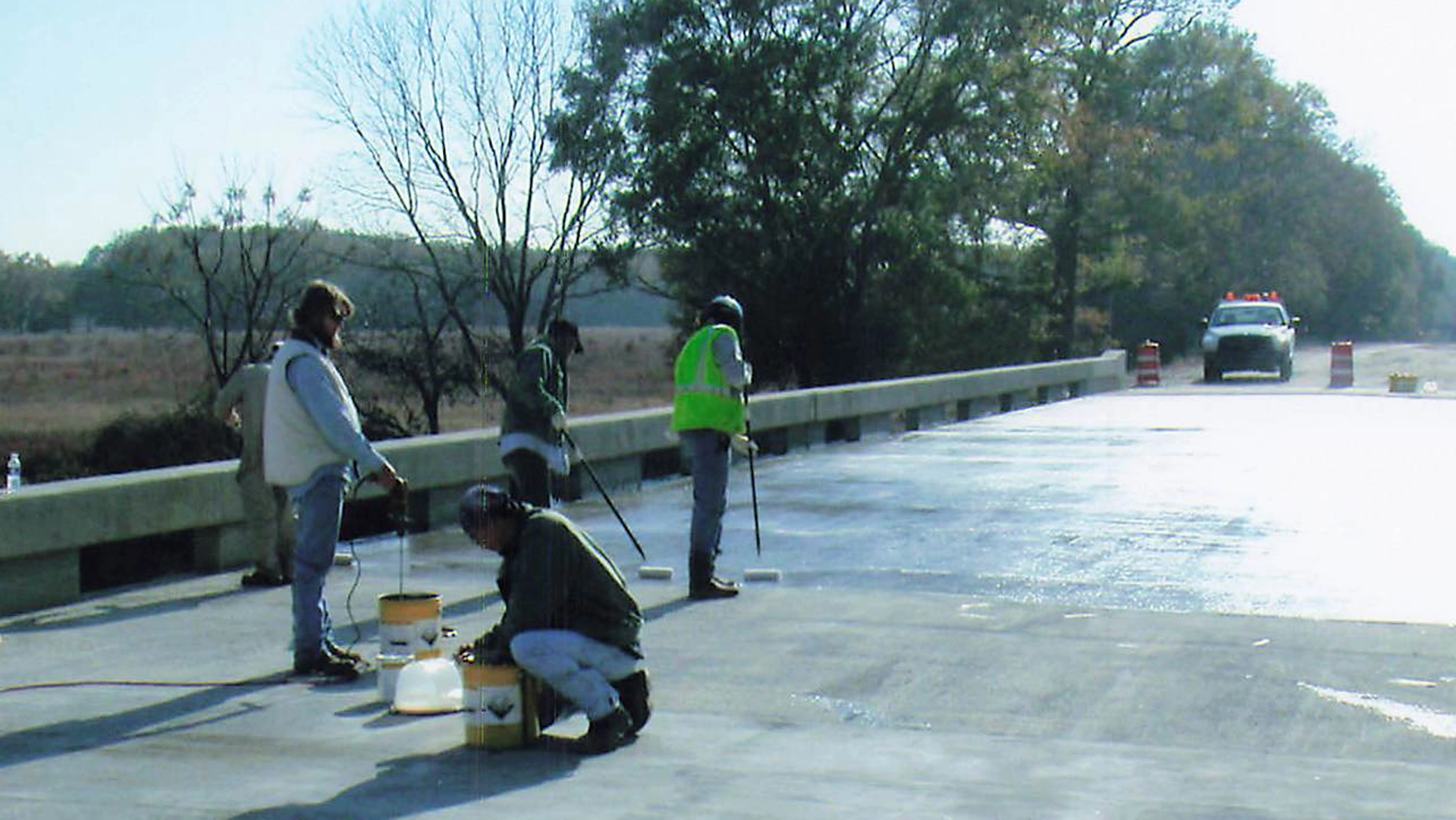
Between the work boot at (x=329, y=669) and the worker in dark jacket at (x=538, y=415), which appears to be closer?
the work boot at (x=329, y=669)

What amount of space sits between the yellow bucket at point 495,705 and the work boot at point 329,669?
1.53 m

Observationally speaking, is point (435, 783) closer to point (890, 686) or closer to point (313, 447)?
point (313, 447)

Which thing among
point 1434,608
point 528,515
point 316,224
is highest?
point 316,224


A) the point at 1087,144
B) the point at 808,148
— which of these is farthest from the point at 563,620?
the point at 1087,144

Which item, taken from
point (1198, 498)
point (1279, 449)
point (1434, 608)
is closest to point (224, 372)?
point (1279, 449)

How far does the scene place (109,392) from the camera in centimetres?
7650

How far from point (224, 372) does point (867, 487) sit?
34.4 m

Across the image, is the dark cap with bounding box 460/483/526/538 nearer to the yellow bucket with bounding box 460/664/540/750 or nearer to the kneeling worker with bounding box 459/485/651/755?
the kneeling worker with bounding box 459/485/651/755

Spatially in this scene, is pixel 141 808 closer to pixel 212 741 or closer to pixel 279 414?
pixel 212 741

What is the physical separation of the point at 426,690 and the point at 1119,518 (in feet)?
29.9

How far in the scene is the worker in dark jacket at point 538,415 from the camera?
38.0 feet

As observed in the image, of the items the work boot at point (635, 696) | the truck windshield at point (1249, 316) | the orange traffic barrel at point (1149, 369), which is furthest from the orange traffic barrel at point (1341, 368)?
Result: the work boot at point (635, 696)

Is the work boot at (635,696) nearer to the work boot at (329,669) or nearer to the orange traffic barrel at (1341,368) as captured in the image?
the work boot at (329,669)

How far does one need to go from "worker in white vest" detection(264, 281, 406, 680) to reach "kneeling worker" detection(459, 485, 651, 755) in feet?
4.32
